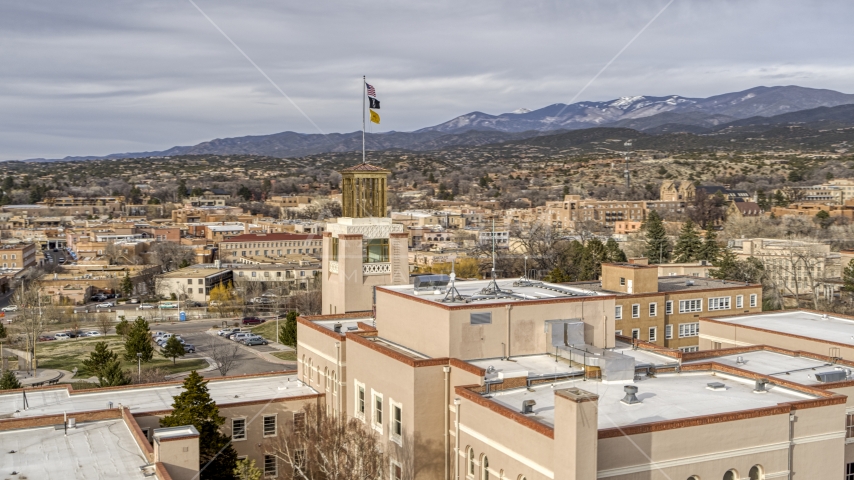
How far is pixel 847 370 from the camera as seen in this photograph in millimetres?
27500

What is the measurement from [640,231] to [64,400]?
319 feet

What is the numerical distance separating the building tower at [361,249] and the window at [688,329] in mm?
17614

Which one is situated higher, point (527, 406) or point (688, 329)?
point (527, 406)

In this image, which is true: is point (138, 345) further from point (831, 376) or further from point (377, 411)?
point (831, 376)

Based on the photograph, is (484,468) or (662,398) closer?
(484,468)

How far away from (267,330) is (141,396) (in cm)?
4198

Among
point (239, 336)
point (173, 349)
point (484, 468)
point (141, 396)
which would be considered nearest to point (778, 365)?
point (484, 468)

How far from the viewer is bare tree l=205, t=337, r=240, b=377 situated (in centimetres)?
5502

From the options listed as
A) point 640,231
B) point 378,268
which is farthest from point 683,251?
point 378,268

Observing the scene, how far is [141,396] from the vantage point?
109ft

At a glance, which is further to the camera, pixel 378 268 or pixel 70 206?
pixel 70 206

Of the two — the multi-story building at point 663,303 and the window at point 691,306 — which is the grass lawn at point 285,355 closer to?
the multi-story building at point 663,303

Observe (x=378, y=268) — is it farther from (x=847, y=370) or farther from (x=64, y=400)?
(x=847, y=370)

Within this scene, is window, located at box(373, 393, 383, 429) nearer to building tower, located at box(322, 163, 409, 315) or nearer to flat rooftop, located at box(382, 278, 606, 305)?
flat rooftop, located at box(382, 278, 606, 305)
